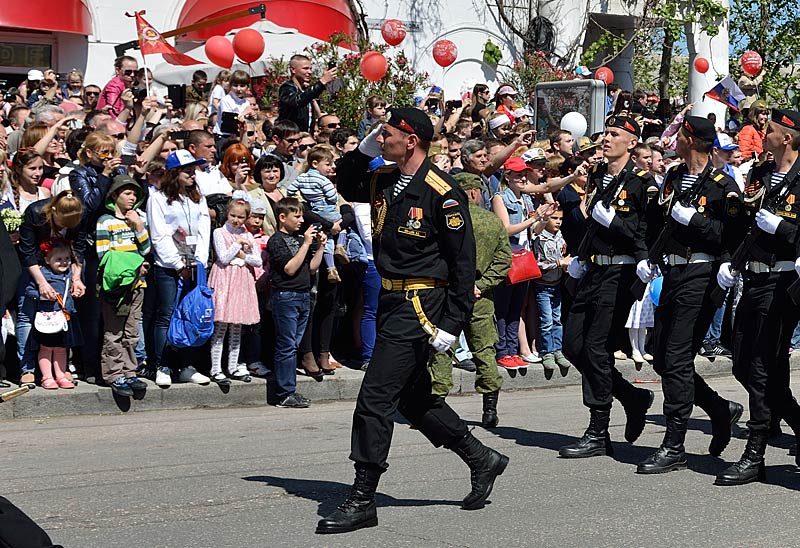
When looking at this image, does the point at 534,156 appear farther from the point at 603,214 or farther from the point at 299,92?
the point at 299,92

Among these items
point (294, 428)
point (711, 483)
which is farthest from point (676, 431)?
point (294, 428)

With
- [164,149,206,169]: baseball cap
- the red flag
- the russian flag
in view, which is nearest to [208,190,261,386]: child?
[164,149,206,169]: baseball cap

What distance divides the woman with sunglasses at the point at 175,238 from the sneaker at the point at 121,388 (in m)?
0.34

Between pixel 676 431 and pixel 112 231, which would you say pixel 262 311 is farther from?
pixel 676 431

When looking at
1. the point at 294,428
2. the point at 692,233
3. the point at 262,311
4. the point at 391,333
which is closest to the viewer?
the point at 391,333

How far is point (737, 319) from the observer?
771 cm

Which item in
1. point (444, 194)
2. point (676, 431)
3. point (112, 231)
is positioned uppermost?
point (444, 194)

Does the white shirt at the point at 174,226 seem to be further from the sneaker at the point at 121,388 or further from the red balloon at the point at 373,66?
the red balloon at the point at 373,66

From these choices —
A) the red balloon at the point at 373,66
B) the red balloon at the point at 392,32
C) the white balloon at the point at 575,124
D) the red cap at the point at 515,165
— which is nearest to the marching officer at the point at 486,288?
the red cap at the point at 515,165

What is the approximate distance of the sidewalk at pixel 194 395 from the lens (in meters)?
9.73

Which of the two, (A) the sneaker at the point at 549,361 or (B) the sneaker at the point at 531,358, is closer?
(A) the sneaker at the point at 549,361

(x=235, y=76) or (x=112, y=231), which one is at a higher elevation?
(x=235, y=76)

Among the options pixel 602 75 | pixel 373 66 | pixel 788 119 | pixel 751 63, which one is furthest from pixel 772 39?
pixel 788 119

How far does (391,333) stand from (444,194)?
751 mm
